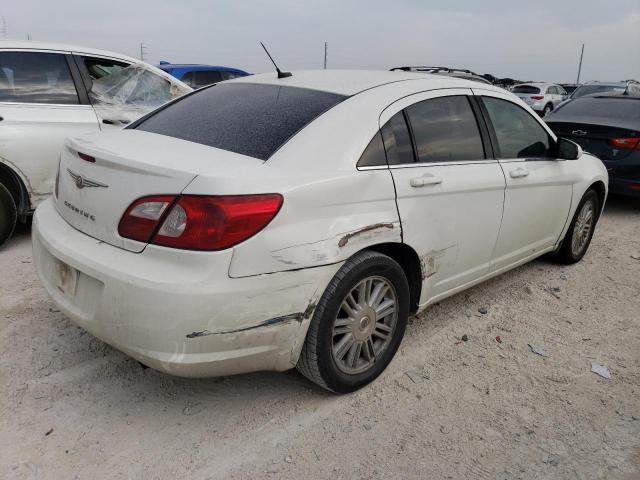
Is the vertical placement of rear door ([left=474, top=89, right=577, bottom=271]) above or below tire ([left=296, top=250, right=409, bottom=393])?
above

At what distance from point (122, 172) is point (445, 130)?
1.75 metres

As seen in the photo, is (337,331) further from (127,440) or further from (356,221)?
(127,440)

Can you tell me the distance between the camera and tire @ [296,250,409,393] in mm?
2410

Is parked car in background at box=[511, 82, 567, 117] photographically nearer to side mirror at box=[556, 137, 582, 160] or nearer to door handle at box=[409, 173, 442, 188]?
side mirror at box=[556, 137, 582, 160]

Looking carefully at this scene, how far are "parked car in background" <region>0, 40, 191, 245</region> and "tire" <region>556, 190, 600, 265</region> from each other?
3.88m

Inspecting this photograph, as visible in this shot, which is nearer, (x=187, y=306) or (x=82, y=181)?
(x=187, y=306)

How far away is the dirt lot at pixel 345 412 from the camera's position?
7.36 ft

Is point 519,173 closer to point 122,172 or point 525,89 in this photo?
point 122,172

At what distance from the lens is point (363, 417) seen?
255 cm

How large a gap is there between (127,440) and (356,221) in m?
1.36

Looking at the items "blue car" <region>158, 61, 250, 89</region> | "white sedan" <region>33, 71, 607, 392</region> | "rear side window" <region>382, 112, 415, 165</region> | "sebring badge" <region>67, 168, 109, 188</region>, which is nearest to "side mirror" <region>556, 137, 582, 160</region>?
"white sedan" <region>33, 71, 607, 392</region>

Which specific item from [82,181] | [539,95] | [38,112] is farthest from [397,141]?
[539,95]

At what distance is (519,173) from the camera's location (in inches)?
136

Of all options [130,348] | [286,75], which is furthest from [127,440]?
[286,75]
